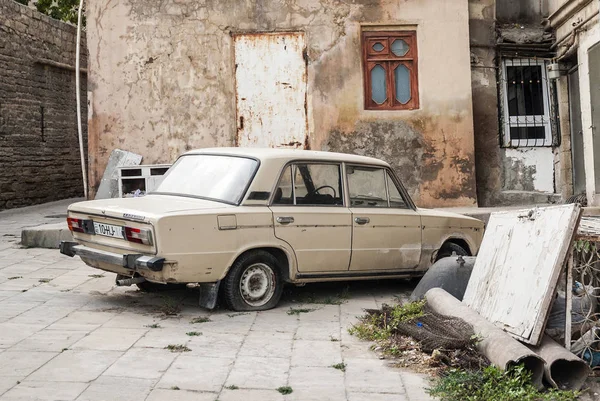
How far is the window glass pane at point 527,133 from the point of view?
1462 cm

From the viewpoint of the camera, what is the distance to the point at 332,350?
20.2ft

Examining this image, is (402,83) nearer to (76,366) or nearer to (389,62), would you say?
(389,62)

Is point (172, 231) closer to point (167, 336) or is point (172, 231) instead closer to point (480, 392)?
point (167, 336)

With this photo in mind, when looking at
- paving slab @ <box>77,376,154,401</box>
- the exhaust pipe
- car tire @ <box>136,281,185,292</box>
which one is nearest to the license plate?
the exhaust pipe

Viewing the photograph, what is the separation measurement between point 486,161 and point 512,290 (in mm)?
8646

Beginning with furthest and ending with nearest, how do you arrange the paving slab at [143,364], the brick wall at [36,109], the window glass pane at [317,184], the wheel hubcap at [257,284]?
the brick wall at [36,109] → the window glass pane at [317,184] → the wheel hubcap at [257,284] → the paving slab at [143,364]

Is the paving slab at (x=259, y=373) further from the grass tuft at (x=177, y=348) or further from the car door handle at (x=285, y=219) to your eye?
the car door handle at (x=285, y=219)

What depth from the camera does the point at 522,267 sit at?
20.0 feet

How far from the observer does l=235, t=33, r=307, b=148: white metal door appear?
45.1 feet

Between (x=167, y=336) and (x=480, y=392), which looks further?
(x=167, y=336)

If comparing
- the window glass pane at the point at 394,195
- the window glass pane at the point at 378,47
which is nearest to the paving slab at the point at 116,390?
the window glass pane at the point at 394,195

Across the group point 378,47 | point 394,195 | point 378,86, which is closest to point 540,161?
point 378,86

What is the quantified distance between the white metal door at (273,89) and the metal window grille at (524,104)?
365 centimetres

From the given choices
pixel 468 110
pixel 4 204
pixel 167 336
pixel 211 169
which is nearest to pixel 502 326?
pixel 167 336
